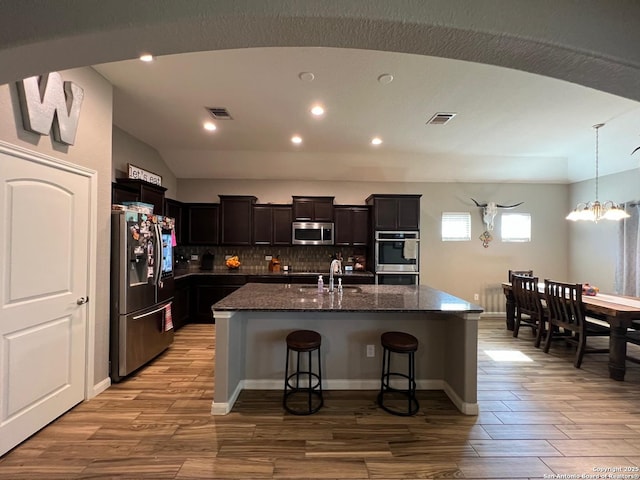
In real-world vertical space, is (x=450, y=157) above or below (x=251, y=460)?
above

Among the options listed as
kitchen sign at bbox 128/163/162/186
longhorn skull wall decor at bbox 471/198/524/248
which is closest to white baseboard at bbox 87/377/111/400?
kitchen sign at bbox 128/163/162/186

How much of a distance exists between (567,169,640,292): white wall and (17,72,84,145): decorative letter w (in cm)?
728

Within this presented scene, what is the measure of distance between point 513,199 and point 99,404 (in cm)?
715

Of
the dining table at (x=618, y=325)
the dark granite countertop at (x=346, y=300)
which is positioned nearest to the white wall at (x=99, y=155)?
the dark granite countertop at (x=346, y=300)

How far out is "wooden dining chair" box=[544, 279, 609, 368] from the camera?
137 inches

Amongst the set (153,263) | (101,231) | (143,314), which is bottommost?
(143,314)

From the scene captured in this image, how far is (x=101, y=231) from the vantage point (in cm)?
283

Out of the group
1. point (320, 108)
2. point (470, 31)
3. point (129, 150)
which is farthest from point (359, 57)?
point (129, 150)

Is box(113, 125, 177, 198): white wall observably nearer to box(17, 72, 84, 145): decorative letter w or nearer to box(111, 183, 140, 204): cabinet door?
box(111, 183, 140, 204): cabinet door

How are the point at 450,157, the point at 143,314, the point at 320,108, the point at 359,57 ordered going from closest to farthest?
the point at 359,57
the point at 143,314
the point at 320,108
the point at 450,157

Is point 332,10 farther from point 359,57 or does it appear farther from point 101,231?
point 101,231

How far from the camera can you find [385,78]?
9.45 ft

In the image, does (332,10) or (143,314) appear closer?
(332,10)

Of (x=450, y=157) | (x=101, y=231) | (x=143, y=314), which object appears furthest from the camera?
(x=450, y=157)
